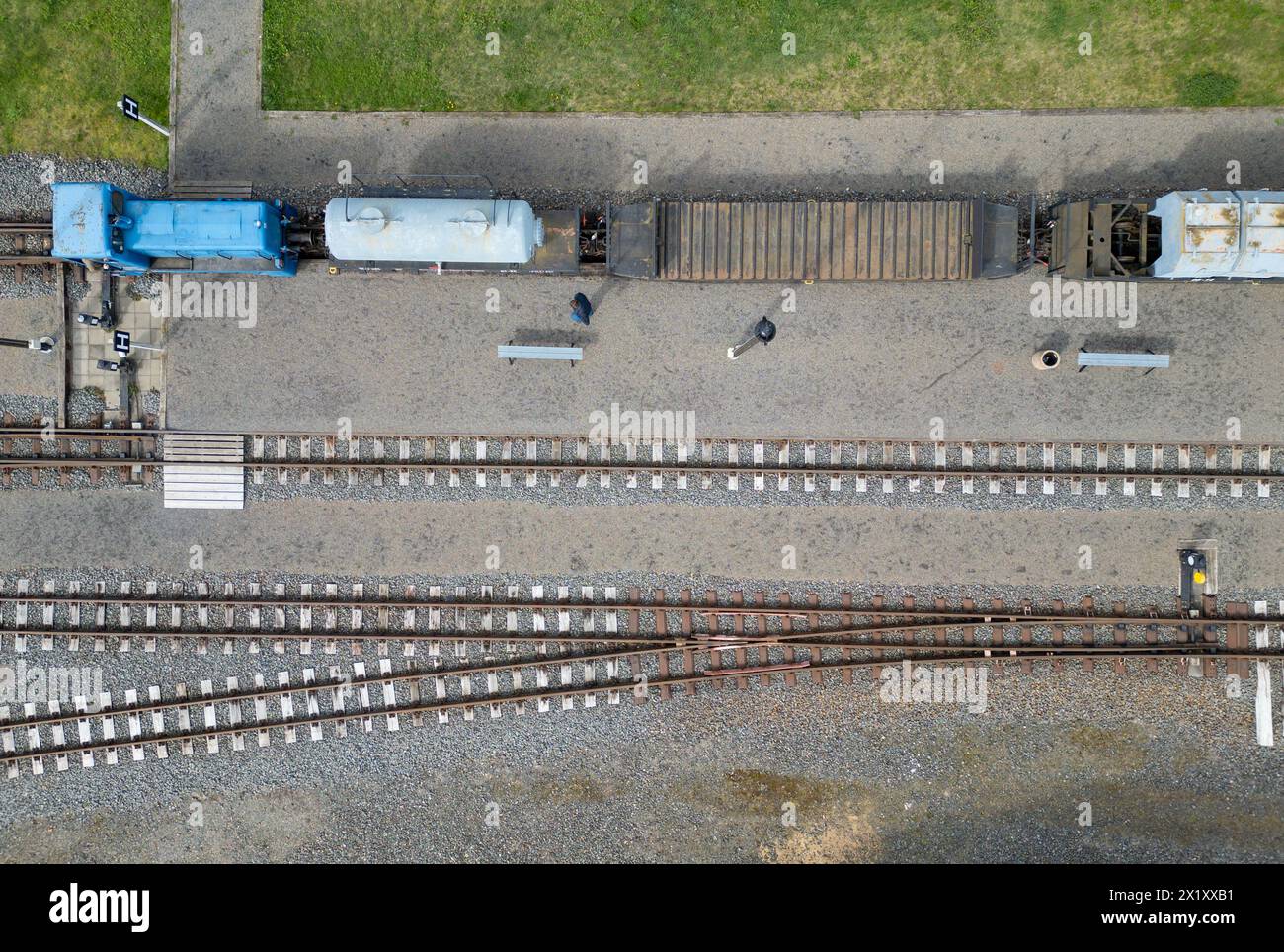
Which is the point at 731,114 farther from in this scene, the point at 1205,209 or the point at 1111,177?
the point at 1205,209

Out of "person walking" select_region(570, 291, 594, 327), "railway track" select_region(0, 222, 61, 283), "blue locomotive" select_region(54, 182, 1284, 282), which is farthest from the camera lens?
"railway track" select_region(0, 222, 61, 283)

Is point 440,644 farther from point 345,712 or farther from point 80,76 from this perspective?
point 80,76

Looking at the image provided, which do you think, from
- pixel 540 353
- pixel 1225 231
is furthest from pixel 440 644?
pixel 1225 231

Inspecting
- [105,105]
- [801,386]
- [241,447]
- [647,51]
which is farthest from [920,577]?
[105,105]

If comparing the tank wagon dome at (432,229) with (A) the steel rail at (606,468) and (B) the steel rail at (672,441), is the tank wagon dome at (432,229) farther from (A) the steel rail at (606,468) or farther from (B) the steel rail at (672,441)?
(A) the steel rail at (606,468)

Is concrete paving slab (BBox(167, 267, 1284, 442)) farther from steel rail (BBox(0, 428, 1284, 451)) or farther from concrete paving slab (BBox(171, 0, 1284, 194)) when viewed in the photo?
concrete paving slab (BBox(171, 0, 1284, 194))

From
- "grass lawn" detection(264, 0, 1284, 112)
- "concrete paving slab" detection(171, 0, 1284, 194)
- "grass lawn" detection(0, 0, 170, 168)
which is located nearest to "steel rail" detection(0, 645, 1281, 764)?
"concrete paving slab" detection(171, 0, 1284, 194)

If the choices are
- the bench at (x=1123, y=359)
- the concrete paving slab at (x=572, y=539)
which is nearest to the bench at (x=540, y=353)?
the concrete paving slab at (x=572, y=539)
